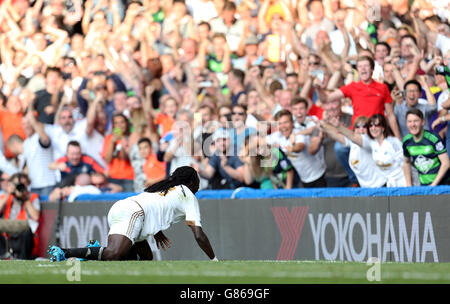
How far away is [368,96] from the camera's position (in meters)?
13.3

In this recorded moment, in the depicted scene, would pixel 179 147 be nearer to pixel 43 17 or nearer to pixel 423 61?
pixel 423 61

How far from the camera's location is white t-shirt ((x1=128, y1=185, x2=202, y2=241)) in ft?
34.2

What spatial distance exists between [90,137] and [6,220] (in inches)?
89.3

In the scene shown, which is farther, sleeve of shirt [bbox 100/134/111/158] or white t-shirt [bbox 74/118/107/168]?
white t-shirt [bbox 74/118/107/168]

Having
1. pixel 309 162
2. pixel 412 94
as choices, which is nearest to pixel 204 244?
pixel 309 162

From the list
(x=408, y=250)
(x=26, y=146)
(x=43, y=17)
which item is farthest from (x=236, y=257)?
(x=43, y=17)

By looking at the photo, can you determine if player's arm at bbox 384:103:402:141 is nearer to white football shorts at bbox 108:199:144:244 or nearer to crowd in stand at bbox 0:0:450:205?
crowd in stand at bbox 0:0:450:205

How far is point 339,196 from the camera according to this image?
1219 cm

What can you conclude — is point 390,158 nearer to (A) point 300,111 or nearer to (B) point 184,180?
(A) point 300,111

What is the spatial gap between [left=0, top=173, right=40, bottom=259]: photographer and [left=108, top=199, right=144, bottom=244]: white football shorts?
5640 mm

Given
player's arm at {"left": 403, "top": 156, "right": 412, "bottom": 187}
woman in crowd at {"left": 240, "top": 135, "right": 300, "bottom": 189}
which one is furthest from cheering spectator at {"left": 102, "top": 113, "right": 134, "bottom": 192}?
player's arm at {"left": 403, "top": 156, "right": 412, "bottom": 187}

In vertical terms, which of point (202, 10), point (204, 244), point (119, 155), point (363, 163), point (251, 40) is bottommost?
point (204, 244)

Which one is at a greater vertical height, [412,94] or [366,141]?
[412,94]

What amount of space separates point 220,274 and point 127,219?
104 inches
